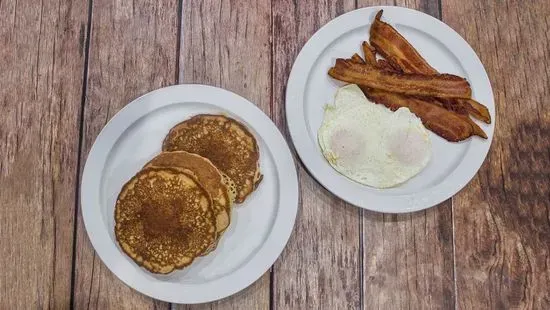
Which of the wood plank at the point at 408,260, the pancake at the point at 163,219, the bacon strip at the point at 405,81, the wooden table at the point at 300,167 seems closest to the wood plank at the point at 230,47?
the wooden table at the point at 300,167

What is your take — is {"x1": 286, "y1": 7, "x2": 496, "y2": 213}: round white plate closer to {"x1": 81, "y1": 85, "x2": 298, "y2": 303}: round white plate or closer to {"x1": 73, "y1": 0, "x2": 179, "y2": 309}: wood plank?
{"x1": 81, "y1": 85, "x2": 298, "y2": 303}: round white plate

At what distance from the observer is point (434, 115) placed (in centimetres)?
156

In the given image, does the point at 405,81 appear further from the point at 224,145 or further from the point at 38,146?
the point at 38,146

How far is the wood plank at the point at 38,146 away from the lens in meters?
1.51

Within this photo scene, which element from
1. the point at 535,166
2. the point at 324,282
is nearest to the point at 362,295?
the point at 324,282

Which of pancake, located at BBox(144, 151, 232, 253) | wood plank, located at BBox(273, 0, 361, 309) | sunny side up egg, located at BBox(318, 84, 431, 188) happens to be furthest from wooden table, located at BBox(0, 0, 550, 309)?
pancake, located at BBox(144, 151, 232, 253)

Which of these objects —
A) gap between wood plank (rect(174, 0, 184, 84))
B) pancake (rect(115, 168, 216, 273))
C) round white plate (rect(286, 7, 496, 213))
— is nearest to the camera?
pancake (rect(115, 168, 216, 273))

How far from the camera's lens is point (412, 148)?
5.01 feet

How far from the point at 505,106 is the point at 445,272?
535 mm

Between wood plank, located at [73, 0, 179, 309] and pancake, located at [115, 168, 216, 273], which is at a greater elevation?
wood plank, located at [73, 0, 179, 309]

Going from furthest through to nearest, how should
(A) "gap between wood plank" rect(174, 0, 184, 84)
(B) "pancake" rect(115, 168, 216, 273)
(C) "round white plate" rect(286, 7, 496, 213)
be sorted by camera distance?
(A) "gap between wood plank" rect(174, 0, 184, 84) → (C) "round white plate" rect(286, 7, 496, 213) → (B) "pancake" rect(115, 168, 216, 273)

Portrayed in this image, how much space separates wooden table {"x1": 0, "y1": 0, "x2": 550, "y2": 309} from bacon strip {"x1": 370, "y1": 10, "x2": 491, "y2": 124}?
0.53 ft

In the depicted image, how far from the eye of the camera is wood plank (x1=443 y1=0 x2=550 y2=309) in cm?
159

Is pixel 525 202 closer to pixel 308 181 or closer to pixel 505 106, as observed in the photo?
pixel 505 106
